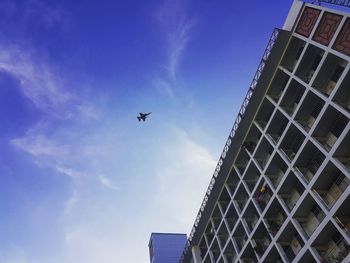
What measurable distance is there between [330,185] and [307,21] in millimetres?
14526

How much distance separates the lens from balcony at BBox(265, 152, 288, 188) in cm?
3678

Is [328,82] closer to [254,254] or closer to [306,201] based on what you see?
[306,201]

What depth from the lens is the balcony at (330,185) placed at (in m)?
29.6

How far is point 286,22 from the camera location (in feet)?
120

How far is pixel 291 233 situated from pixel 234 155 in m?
12.6

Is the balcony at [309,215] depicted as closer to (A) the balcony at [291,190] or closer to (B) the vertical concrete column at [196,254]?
(A) the balcony at [291,190]

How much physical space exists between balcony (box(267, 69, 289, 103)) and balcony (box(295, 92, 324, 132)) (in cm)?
467

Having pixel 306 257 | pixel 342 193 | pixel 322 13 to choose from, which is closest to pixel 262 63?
pixel 322 13

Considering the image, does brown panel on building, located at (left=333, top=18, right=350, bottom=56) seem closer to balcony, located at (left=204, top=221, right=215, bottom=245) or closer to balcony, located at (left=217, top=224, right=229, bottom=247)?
balcony, located at (left=217, top=224, right=229, bottom=247)

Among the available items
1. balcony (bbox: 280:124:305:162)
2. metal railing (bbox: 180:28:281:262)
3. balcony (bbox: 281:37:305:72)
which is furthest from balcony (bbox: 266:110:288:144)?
balcony (bbox: 281:37:305:72)

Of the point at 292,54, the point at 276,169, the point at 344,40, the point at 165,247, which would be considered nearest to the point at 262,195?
the point at 276,169

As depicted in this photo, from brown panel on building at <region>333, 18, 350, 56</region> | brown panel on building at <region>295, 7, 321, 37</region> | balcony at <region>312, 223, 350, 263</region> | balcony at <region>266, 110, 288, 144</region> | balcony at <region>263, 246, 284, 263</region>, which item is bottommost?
balcony at <region>312, 223, 350, 263</region>

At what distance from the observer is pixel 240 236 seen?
43562mm

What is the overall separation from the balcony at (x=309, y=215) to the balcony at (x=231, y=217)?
12782 mm
